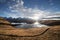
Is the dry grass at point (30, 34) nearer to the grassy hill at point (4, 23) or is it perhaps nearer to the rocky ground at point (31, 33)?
the rocky ground at point (31, 33)

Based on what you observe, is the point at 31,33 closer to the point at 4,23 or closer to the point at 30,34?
the point at 30,34

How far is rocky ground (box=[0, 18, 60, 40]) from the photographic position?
324 cm

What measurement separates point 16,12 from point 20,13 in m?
0.11

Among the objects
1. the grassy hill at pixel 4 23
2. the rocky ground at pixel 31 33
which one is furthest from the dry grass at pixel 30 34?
the grassy hill at pixel 4 23

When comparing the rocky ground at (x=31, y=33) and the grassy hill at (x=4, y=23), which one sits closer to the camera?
the rocky ground at (x=31, y=33)

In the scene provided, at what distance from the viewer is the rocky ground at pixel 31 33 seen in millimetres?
3240

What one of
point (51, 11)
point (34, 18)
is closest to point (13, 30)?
point (34, 18)

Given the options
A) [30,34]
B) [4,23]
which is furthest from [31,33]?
[4,23]

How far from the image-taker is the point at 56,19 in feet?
10.9

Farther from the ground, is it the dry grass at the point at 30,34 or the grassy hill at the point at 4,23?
the grassy hill at the point at 4,23

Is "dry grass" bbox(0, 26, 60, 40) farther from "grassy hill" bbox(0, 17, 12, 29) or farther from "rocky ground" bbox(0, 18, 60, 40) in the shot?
"grassy hill" bbox(0, 17, 12, 29)

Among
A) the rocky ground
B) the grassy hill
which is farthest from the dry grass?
the grassy hill

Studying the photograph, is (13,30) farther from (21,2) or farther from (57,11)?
(57,11)

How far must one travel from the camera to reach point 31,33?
3.29 meters
